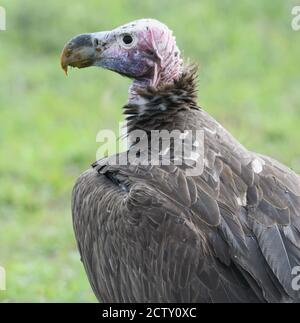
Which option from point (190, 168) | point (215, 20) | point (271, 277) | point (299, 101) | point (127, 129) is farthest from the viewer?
point (215, 20)

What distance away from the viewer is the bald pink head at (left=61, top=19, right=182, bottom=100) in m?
6.29

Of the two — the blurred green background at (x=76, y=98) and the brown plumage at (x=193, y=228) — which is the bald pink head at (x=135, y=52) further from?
the blurred green background at (x=76, y=98)

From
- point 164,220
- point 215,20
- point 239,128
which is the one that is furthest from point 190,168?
point 215,20

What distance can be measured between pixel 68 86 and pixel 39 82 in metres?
0.33

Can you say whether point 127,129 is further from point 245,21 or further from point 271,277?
point 245,21

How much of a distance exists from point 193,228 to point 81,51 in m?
1.53

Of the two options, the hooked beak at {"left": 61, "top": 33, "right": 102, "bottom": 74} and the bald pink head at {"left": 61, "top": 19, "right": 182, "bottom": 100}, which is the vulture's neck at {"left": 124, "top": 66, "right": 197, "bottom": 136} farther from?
the hooked beak at {"left": 61, "top": 33, "right": 102, "bottom": 74}

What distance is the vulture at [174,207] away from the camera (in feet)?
17.1

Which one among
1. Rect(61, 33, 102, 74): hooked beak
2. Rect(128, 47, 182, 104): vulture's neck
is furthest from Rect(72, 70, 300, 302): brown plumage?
Rect(61, 33, 102, 74): hooked beak

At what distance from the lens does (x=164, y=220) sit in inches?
208

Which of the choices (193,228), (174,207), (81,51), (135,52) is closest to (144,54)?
(135,52)

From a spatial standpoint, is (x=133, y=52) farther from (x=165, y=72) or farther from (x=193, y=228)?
(x=193, y=228)

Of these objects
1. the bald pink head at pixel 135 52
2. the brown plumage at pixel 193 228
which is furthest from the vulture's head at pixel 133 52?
the brown plumage at pixel 193 228

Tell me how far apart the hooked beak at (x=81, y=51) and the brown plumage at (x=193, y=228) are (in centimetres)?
65
